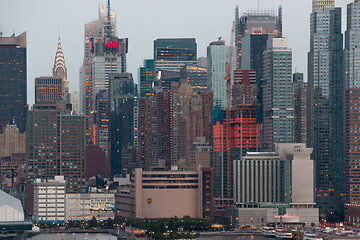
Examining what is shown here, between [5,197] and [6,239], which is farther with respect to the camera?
[5,197]

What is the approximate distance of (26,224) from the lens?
6580 inches

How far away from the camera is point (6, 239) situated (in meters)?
167

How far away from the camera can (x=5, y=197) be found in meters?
179

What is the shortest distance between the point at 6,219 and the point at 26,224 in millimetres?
3548

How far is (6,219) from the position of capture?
6604 inches

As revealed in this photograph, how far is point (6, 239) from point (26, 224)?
410 centimetres

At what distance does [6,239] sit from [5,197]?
13386 millimetres

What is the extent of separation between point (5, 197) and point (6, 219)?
11537mm

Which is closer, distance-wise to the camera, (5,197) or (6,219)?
(6,219)

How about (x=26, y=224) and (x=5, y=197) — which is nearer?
(x=26, y=224)
